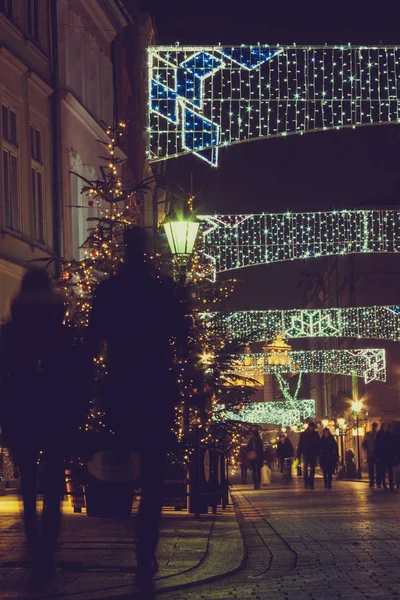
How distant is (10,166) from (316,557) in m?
15.1

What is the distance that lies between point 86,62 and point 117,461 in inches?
1014

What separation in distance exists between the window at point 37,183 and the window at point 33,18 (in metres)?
2.01

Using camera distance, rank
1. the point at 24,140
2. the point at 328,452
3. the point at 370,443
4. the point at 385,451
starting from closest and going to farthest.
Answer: the point at 24,140 < the point at 385,451 < the point at 328,452 < the point at 370,443

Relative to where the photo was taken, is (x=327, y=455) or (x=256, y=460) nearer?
(x=327, y=455)

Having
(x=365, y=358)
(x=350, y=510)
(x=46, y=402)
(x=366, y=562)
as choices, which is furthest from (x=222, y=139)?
(x=365, y=358)

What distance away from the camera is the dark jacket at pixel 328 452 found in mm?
32938

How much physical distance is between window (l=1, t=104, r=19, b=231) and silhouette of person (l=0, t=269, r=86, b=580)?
15.7m

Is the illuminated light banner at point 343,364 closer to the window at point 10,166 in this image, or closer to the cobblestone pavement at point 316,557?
the window at point 10,166

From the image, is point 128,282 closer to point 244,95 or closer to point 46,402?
point 46,402

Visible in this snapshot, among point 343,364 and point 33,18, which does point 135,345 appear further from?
point 343,364

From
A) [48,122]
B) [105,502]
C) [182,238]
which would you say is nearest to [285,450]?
[48,122]

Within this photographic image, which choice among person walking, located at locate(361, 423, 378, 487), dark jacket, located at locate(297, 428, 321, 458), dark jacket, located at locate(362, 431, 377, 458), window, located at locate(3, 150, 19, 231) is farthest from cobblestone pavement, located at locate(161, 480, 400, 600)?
dark jacket, located at locate(362, 431, 377, 458)

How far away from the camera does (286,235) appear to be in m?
32.2

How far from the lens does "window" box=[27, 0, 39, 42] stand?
2655 cm
